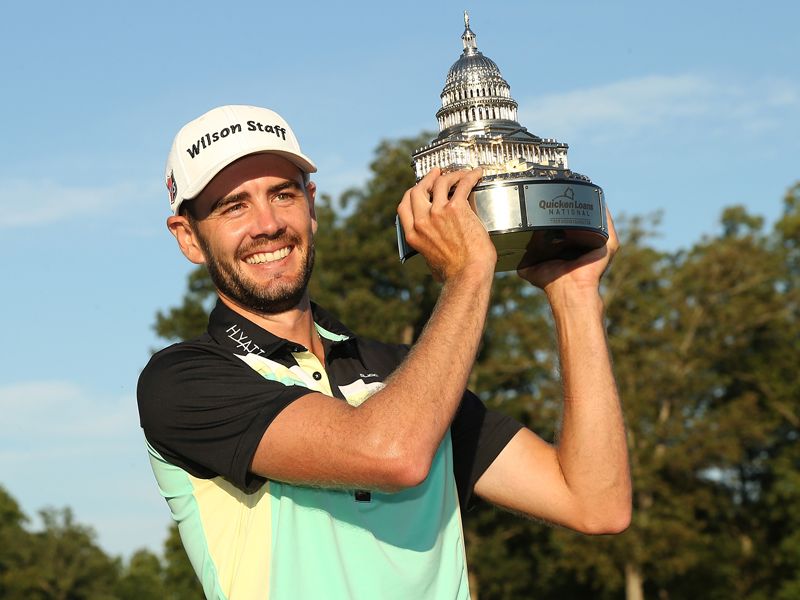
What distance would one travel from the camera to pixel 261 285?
463cm

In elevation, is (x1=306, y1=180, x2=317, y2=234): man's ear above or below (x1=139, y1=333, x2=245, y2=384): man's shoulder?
above

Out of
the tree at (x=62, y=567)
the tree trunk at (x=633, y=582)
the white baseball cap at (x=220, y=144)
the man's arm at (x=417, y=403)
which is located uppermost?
the tree at (x=62, y=567)

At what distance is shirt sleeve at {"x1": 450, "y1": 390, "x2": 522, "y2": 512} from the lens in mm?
4828

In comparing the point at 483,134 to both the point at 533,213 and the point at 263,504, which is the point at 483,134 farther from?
the point at 263,504

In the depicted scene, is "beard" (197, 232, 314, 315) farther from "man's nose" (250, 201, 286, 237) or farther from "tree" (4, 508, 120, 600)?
"tree" (4, 508, 120, 600)

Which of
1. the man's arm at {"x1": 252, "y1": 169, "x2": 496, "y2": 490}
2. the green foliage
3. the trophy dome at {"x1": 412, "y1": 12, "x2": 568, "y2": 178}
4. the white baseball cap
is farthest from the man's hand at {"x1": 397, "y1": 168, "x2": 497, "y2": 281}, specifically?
the green foliage

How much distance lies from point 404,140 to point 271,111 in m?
43.0

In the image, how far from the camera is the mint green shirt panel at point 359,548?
4059 mm

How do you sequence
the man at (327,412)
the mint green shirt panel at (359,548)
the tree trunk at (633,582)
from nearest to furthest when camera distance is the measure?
the man at (327,412)
the mint green shirt panel at (359,548)
the tree trunk at (633,582)

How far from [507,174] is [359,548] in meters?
1.29

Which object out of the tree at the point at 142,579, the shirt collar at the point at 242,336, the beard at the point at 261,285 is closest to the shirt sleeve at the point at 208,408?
the shirt collar at the point at 242,336

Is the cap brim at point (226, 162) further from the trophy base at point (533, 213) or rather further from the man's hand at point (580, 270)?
the man's hand at point (580, 270)

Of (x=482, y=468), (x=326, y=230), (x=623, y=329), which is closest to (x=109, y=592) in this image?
(x=326, y=230)

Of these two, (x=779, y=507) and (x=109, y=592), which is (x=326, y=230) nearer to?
(x=779, y=507)
